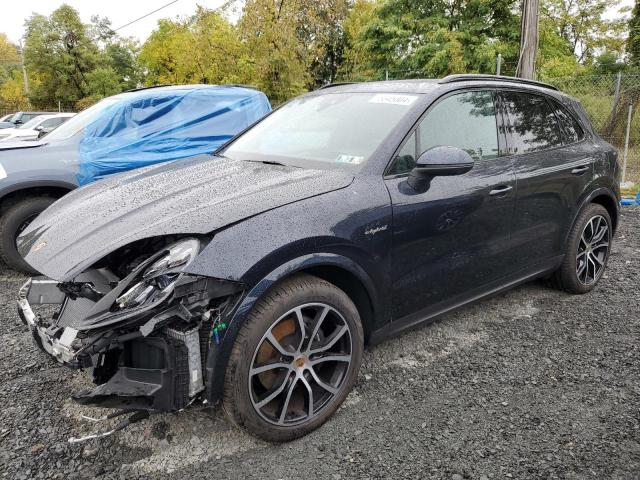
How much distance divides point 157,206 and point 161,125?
11.5 ft

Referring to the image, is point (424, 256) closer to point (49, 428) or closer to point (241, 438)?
point (241, 438)

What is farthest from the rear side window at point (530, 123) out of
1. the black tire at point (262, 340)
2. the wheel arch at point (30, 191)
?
the wheel arch at point (30, 191)

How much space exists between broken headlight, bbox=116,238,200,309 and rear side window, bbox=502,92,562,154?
2.34 m

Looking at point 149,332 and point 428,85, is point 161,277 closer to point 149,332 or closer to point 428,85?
point 149,332

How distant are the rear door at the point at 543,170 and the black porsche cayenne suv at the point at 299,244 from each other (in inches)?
0.7

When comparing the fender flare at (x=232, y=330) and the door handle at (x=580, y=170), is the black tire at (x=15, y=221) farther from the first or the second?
the door handle at (x=580, y=170)

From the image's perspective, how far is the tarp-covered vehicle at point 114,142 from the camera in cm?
456

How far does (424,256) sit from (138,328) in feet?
5.08

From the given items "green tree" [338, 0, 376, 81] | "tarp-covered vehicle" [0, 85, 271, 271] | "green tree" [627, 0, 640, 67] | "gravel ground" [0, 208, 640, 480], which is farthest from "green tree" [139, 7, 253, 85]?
"green tree" [627, 0, 640, 67]

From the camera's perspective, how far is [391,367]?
9.84ft

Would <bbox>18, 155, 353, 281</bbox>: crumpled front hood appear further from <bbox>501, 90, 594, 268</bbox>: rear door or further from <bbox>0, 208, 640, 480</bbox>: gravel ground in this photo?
<bbox>501, 90, 594, 268</bbox>: rear door

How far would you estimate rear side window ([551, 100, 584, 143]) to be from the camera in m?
3.78

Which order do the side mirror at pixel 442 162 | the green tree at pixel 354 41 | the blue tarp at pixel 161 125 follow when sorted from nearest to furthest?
the side mirror at pixel 442 162
the blue tarp at pixel 161 125
the green tree at pixel 354 41

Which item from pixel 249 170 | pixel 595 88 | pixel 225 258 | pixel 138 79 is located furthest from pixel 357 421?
pixel 138 79
